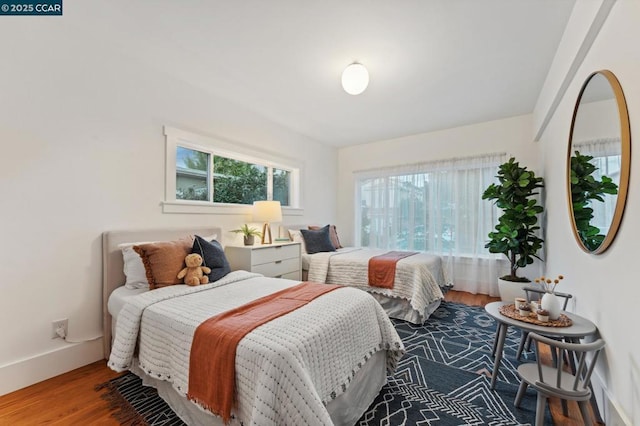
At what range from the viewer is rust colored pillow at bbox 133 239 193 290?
6.88 feet

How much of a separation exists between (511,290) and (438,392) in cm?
211

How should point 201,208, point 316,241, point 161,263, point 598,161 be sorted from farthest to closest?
1. point 316,241
2. point 201,208
3. point 161,263
4. point 598,161

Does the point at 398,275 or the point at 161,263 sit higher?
the point at 161,263

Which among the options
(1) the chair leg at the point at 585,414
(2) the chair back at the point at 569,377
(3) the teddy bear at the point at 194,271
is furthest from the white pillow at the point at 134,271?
(1) the chair leg at the point at 585,414

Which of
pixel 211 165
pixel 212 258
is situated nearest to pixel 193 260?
pixel 212 258

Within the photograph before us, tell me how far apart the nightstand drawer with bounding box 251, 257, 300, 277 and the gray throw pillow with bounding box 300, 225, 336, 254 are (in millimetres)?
418

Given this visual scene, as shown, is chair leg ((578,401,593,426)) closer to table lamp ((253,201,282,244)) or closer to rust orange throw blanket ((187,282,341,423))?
rust orange throw blanket ((187,282,341,423))

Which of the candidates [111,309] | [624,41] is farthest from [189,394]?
[624,41]

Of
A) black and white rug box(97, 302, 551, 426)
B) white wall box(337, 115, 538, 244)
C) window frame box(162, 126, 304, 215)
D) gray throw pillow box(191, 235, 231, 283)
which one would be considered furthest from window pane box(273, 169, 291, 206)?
black and white rug box(97, 302, 551, 426)

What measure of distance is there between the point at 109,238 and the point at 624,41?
3486mm

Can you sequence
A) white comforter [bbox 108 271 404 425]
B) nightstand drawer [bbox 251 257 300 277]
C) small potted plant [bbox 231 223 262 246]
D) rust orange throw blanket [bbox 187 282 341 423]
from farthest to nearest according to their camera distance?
1. small potted plant [bbox 231 223 262 246]
2. nightstand drawer [bbox 251 257 300 277]
3. rust orange throw blanket [bbox 187 282 341 423]
4. white comforter [bbox 108 271 404 425]

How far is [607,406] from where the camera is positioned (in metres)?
1.44

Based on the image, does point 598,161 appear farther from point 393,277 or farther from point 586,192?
point 393,277

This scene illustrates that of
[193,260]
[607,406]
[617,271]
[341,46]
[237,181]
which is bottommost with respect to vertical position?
[607,406]
